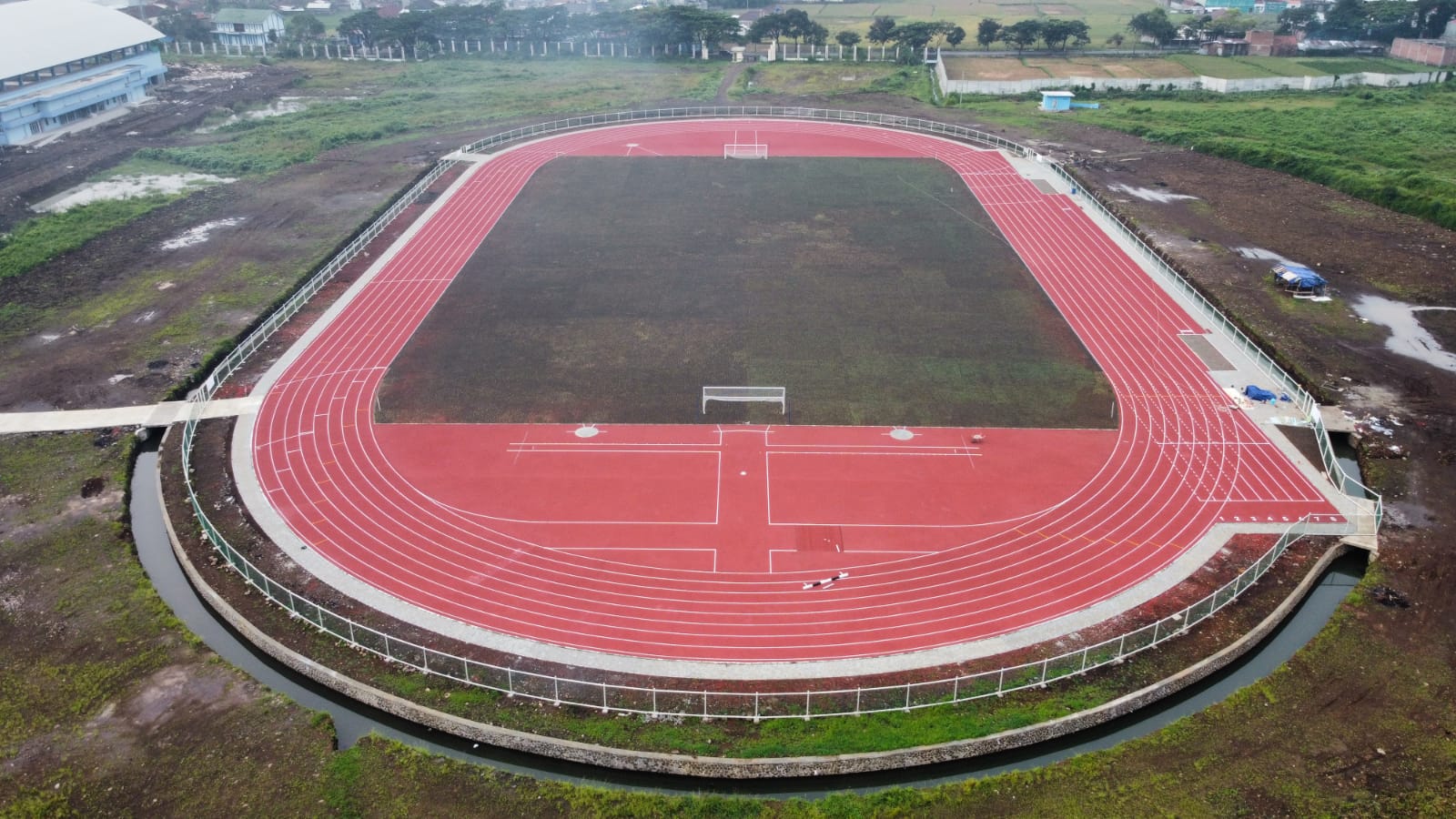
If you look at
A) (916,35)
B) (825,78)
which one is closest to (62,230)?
(825,78)

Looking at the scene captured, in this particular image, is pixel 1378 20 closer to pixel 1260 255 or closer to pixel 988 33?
pixel 988 33

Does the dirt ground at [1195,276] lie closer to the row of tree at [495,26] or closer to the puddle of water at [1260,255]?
the puddle of water at [1260,255]

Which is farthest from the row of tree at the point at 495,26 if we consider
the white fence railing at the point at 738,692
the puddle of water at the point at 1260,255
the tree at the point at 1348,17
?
the white fence railing at the point at 738,692

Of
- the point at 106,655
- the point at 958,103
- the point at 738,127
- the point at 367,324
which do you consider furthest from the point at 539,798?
the point at 958,103

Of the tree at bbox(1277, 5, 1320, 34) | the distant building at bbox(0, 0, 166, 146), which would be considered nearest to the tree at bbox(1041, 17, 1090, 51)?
the tree at bbox(1277, 5, 1320, 34)

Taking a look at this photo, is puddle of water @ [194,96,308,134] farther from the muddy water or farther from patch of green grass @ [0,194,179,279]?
the muddy water
